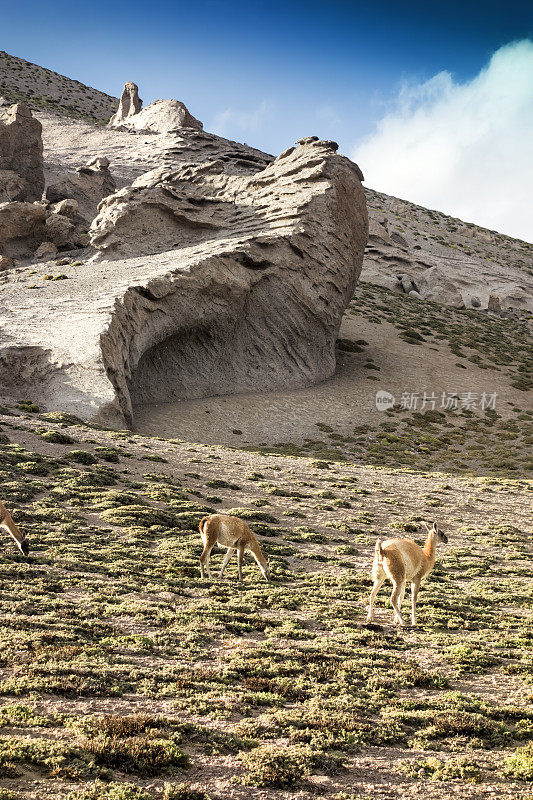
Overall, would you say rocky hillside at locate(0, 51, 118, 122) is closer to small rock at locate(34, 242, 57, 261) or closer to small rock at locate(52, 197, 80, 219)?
small rock at locate(52, 197, 80, 219)

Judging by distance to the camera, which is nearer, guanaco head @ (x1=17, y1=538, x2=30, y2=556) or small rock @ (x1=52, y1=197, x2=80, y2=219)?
guanaco head @ (x1=17, y1=538, x2=30, y2=556)

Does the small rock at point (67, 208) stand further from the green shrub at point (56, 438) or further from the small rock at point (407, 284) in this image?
the small rock at point (407, 284)

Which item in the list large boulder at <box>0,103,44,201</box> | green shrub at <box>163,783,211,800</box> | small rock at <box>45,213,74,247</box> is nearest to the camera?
green shrub at <box>163,783,211,800</box>

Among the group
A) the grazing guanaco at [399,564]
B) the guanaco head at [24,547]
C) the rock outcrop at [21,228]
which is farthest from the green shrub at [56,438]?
the rock outcrop at [21,228]

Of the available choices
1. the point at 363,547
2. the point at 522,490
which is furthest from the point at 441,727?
the point at 522,490

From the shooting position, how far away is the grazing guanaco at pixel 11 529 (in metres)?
15.0

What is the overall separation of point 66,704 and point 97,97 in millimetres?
173236

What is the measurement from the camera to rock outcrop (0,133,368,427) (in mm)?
40812

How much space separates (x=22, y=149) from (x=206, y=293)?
4618 centimetres

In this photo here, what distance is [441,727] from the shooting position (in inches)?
387

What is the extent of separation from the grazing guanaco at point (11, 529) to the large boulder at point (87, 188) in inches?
2738

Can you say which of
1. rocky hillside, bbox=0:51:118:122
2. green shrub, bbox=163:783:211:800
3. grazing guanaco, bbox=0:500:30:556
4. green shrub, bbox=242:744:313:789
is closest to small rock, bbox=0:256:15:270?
grazing guanaco, bbox=0:500:30:556

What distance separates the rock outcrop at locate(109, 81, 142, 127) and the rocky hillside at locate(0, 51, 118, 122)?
977cm

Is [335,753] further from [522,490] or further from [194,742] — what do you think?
[522,490]
